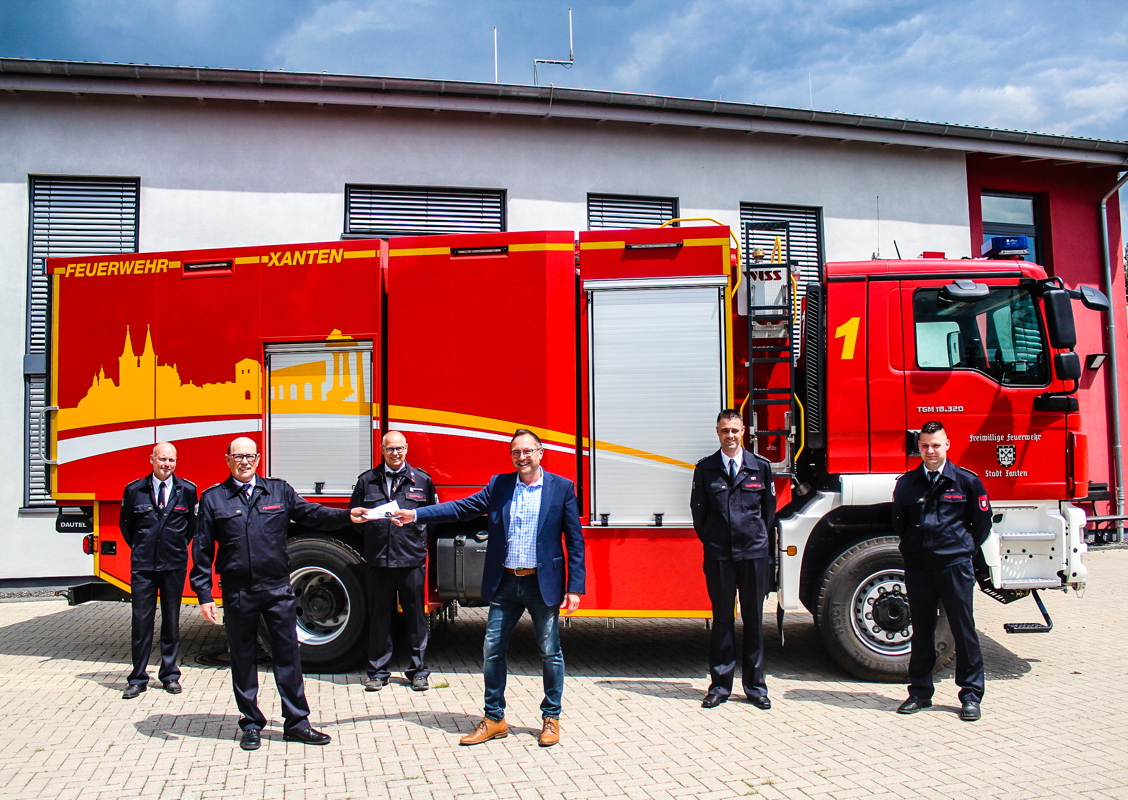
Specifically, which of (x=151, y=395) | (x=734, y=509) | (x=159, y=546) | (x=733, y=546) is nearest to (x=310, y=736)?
(x=159, y=546)

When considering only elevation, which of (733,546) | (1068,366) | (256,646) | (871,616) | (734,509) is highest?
(1068,366)

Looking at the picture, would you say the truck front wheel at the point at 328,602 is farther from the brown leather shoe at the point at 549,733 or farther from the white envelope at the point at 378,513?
the brown leather shoe at the point at 549,733

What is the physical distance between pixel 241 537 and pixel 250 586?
0.92 ft

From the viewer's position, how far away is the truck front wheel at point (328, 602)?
233 inches

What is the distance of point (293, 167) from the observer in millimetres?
10391

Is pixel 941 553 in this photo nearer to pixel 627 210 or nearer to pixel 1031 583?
pixel 1031 583

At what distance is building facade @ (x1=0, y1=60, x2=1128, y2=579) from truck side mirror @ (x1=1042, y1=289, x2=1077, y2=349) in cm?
498

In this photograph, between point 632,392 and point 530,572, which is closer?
point 530,572

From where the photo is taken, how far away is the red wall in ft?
40.0

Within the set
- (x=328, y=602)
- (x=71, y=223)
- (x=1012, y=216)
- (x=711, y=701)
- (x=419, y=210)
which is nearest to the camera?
(x=711, y=701)

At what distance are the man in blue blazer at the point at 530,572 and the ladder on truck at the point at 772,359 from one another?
1.90 metres

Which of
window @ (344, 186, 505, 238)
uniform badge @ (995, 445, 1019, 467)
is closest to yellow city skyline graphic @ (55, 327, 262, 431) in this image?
window @ (344, 186, 505, 238)

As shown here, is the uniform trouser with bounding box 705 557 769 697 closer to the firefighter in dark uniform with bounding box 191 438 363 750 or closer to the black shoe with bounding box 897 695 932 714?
the black shoe with bounding box 897 695 932 714

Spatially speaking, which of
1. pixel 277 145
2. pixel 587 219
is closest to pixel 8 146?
pixel 277 145
